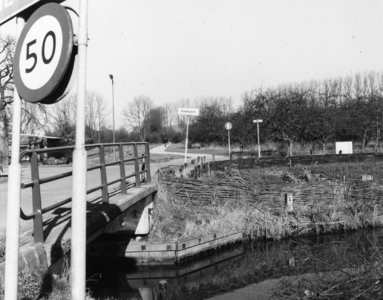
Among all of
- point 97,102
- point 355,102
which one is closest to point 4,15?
point 355,102

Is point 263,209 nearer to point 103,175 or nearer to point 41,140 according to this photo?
point 103,175

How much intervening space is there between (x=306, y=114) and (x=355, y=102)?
10.1 metres

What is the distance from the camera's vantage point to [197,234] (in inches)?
422

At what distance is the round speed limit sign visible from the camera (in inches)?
85.2

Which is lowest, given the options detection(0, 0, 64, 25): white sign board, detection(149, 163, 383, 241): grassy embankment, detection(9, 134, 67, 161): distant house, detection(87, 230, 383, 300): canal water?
→ detection(87, 230, 383, 300): canal water

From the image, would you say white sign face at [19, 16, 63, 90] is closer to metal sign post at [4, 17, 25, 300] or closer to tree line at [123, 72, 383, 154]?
metal sign post at [4, 17, 25, 300]

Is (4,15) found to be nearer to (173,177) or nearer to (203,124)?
(173,177)

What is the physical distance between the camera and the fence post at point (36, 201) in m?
4.16

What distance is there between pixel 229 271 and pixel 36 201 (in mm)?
6458

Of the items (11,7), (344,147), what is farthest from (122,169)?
(344,147)

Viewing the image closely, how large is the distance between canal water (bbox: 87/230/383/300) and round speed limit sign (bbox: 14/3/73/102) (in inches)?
247

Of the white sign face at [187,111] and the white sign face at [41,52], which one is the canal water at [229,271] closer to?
the white sign face at [187,111]

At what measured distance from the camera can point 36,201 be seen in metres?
4.26

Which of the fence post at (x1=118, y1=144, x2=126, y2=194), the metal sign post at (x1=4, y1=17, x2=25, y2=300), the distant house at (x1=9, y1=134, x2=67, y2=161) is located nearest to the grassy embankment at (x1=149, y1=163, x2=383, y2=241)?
the fence post at (x1=118, y1=144, x2=126, y2=194)
